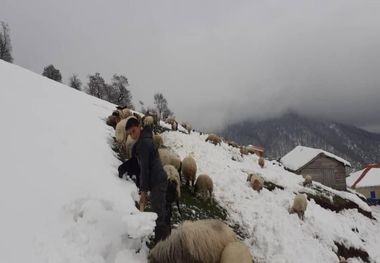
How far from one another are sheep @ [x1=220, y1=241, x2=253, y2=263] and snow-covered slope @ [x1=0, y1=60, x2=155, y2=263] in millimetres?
1538

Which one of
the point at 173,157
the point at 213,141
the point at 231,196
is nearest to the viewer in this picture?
the point at 173,157

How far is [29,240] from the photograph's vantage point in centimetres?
591

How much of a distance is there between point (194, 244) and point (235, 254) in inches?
26.7

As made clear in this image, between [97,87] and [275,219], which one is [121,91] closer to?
[97,87]

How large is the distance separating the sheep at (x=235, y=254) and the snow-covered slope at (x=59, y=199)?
1.54 metres

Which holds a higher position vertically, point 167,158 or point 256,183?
point 167,158

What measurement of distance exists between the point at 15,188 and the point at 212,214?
29.5 ft

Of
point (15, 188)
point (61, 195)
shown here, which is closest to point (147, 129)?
point (61, 195)

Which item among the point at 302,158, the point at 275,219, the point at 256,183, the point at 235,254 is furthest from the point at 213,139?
the point at 302,158

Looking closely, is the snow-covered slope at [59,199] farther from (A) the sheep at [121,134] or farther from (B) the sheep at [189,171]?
(B) the sheep at [189,171]

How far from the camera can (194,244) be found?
629 centimetres

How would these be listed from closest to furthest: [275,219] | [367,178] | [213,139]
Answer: [275,219]
[213,139]
[367,178]

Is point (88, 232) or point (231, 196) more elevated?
point (88, 232)

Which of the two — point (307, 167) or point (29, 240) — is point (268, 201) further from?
point (307, 167)
